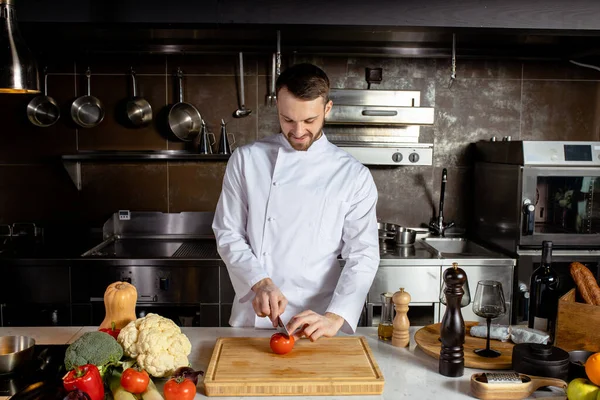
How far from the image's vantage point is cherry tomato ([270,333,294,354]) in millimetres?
1694

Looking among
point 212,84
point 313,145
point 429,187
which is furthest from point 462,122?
point 313,145

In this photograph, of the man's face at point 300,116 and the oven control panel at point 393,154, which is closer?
the man's face at point 300,116

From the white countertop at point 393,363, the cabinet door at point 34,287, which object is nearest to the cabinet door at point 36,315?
the cabinet door at point 34,287

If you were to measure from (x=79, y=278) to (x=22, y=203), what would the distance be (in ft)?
3.54

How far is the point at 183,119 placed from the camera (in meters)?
4.11

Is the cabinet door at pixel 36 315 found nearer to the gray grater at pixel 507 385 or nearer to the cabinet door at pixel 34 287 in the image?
the cabinet door at pixel 34 287

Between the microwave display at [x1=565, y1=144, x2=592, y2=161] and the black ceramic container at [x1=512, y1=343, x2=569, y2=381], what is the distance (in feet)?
6.78

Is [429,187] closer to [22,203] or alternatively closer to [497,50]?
[497,50]

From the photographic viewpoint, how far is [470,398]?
5.08ft

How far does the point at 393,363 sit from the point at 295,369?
0.33 metres

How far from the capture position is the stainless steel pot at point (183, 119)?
4082 mm

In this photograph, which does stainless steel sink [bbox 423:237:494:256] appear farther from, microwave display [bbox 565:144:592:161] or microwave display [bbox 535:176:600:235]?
Answer: microwave display [bbox 565:144:592:161]

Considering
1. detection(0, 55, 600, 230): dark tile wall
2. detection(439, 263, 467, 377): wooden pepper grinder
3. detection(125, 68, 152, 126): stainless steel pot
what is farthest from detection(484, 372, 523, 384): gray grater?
detection(125, 68, 152, 126): stainless steel pot

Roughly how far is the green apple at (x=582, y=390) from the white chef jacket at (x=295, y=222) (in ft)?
3.29
